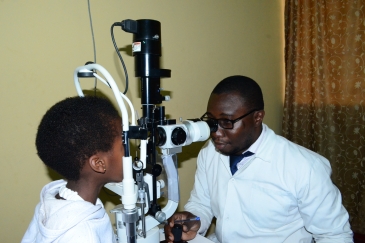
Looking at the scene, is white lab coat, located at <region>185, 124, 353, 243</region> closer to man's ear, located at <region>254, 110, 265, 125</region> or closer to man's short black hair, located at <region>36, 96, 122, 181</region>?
man's ear, located at <region>254, 110, 265, 125</region>

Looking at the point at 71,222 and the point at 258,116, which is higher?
the point at 258,116

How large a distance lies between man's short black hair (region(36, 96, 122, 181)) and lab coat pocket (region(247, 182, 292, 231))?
727 mm

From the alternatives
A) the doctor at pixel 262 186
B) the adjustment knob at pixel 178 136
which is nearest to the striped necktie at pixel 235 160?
the doctor at pixel 262 186

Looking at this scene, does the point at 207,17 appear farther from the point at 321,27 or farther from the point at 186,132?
the point at 186,132

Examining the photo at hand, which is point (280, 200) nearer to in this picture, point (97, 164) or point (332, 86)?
point (97, 164)

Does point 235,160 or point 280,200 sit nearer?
point 280,200

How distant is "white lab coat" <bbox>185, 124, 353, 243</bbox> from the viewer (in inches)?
46.8

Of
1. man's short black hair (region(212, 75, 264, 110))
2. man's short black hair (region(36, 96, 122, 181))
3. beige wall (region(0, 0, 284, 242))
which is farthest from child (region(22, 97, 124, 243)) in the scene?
man's short black hair (region(212, 75, 264, 110))

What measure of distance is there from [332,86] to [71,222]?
2360 millimetres

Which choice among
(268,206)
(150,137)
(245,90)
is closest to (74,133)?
(150,137)

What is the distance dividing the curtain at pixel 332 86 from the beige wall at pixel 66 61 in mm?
750

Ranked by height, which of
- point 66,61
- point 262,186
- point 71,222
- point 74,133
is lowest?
point 262,186

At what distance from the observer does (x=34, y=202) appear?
1360 mm

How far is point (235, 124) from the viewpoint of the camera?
1.29 m
